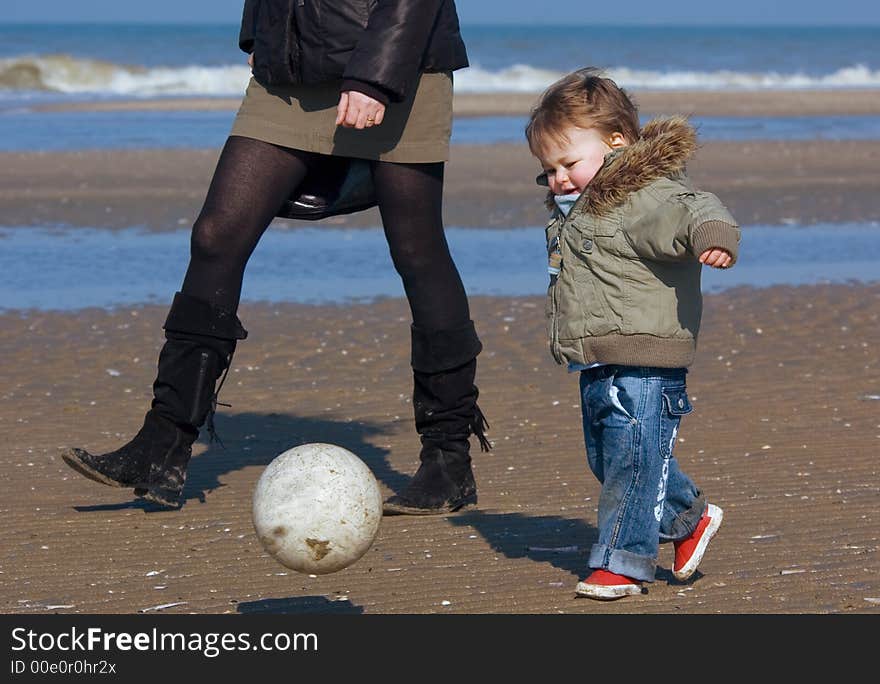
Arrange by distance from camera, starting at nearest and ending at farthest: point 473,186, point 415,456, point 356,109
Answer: point 356,109
point 415,456
point 473,186

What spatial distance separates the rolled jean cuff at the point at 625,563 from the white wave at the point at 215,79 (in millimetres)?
37685

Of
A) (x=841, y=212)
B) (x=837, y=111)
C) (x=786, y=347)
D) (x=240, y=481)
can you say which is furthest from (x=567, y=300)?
(x=837, y=111)

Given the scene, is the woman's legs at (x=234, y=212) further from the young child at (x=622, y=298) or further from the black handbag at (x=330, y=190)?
the young child at (x=622, y=298)

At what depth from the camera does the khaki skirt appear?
464 centimetres

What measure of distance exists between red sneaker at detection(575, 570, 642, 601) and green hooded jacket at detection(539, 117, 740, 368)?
573mm

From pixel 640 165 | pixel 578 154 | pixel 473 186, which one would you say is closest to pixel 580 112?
pixel 578 154

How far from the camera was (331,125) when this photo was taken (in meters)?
4.63

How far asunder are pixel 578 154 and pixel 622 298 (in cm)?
42

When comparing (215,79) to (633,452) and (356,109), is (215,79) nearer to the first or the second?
(356,109)

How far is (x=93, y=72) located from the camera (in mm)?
44719

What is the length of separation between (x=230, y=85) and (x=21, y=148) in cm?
2335

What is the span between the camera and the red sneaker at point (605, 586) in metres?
4.03

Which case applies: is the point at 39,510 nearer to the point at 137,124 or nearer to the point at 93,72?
the point at 137,124

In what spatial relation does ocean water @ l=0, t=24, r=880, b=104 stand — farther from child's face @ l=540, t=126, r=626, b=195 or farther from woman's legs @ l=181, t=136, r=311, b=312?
child's face @ l=540, t=126, r=626, b=195
